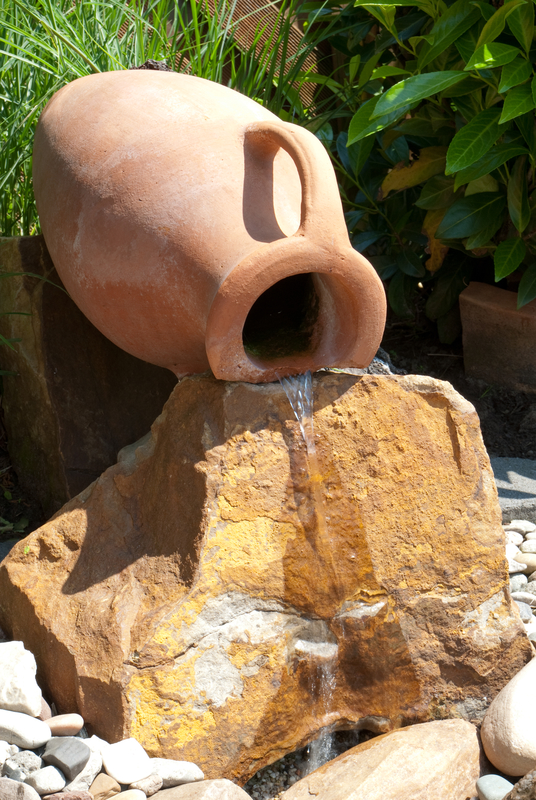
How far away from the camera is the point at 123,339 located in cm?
206

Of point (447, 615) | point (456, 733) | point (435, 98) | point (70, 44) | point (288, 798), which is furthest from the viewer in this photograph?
point (435, 98)

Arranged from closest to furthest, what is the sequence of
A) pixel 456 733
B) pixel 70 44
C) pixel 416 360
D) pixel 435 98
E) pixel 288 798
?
pixel 288 798 < pixel 456 733 < pixel 70 44 < pixel 435 98 < pixel 416 360

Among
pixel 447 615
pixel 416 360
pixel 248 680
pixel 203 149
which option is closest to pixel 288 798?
pixel 248 680

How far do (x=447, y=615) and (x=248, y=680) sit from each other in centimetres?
53

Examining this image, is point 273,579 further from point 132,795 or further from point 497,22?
point 497,22

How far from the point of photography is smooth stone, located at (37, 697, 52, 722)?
177 centimetres

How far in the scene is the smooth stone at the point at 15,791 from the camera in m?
1.48

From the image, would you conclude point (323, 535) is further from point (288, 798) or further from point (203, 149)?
point (203, 149)

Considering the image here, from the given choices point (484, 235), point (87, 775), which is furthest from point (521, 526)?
point (87, 775)

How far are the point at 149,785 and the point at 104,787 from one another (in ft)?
0.31

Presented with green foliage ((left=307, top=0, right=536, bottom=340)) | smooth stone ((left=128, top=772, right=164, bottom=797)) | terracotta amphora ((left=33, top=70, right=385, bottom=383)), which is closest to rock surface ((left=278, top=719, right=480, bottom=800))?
smooth stone ((left=128, top=772, right=164, bottom=797))

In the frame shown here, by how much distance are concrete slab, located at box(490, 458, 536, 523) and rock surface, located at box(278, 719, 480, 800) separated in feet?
3.80

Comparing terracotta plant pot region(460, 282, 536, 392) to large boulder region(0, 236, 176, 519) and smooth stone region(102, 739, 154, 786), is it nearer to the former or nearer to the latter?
large boulder region(0, 236, 176, 519)

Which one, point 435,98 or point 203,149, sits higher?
point 203,149
